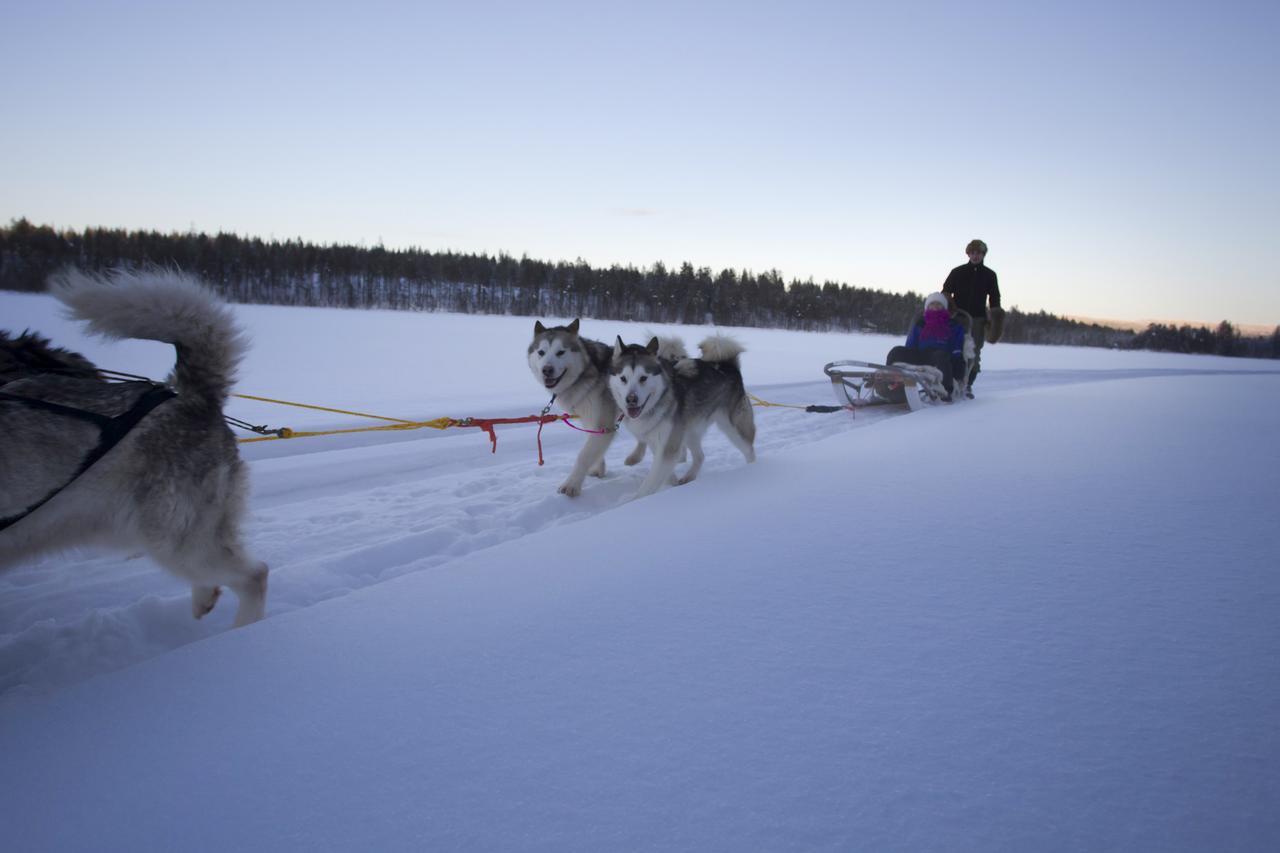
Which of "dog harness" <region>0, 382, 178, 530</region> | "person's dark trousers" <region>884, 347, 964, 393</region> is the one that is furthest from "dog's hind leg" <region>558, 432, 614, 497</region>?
"person's dark trousers" <region>884, 347, 964, 393</region>

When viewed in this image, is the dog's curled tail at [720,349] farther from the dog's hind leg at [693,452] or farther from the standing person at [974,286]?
the standing person at [974,286]

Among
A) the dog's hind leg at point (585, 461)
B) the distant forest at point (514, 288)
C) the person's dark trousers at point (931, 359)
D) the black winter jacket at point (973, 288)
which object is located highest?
the distant forest at point (514, 288)

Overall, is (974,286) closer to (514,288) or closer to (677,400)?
(677,400)

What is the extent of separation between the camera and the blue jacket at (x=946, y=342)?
7887 millimetres

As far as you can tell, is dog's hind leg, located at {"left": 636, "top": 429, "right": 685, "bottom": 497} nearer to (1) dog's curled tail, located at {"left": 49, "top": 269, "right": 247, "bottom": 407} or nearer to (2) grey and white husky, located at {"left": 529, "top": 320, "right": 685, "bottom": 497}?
(2) grey and white husky, located at {"left": 529, "top": 320, "right": 685, "bottom": 497}

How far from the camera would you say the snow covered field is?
39.1 inches

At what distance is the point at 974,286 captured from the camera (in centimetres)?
833

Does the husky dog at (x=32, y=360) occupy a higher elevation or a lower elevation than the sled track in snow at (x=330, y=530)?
higher

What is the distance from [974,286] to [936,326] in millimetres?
1013

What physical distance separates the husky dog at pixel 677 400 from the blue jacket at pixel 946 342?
418 cm

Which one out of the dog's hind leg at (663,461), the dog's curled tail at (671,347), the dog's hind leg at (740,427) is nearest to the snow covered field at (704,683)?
the dog's hind leg at (663,461)

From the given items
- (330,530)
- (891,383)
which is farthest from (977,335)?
(330,530)

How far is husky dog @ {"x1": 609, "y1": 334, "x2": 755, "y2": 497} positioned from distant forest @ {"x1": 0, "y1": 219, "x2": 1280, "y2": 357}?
5580 cm

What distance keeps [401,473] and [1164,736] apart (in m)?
4.21
